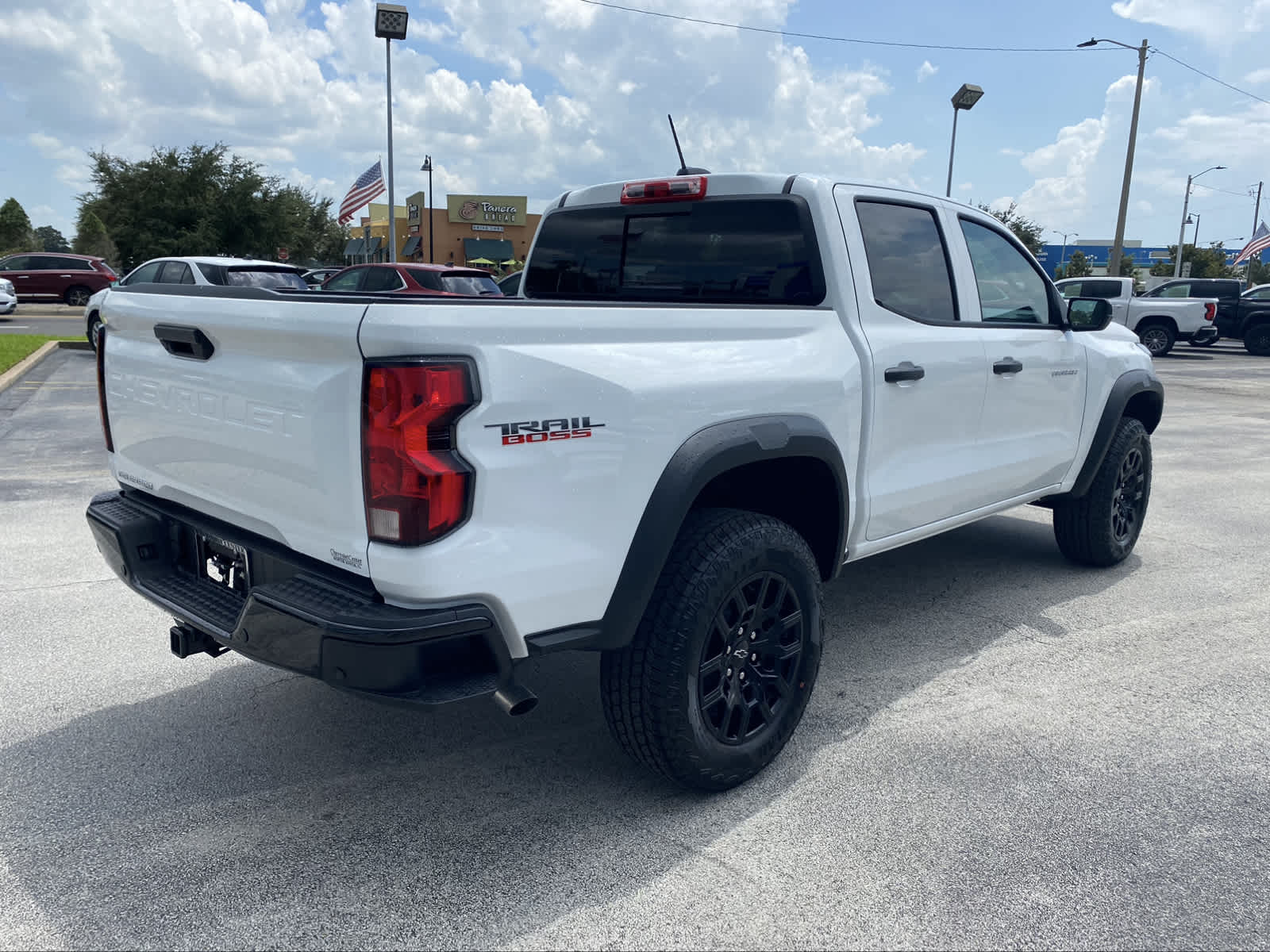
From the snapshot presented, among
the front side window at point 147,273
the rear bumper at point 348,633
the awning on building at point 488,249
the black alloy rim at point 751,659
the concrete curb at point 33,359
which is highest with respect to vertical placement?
the awning on building at point 488,249

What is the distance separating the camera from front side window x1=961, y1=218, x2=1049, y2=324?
439 cm

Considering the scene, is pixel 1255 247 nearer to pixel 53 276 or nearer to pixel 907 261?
pixel 907 261

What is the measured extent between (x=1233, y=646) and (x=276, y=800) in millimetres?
4012

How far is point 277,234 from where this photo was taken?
3478cm

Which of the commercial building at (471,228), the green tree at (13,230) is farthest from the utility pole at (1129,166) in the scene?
the green tree at (13,230)

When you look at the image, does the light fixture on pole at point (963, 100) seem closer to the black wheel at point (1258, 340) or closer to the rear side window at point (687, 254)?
the black wheel at point (1258, 340)

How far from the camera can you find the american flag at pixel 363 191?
1056 inches

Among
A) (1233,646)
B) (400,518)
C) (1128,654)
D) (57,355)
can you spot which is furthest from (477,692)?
(57,355)

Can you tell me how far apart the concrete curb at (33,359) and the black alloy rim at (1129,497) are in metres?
11.7

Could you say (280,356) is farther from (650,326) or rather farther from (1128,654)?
(1128,654)

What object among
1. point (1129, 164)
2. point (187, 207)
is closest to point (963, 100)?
point (1129, 164)

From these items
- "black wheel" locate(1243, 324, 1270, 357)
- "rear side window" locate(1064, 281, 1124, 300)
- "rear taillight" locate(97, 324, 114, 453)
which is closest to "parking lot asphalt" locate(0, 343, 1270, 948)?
"rear taillight" locate(97, 324, 114, 453)

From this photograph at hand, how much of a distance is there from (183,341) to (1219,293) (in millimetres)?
28737

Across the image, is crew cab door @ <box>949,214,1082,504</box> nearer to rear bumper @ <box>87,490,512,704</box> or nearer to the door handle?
the door handle
